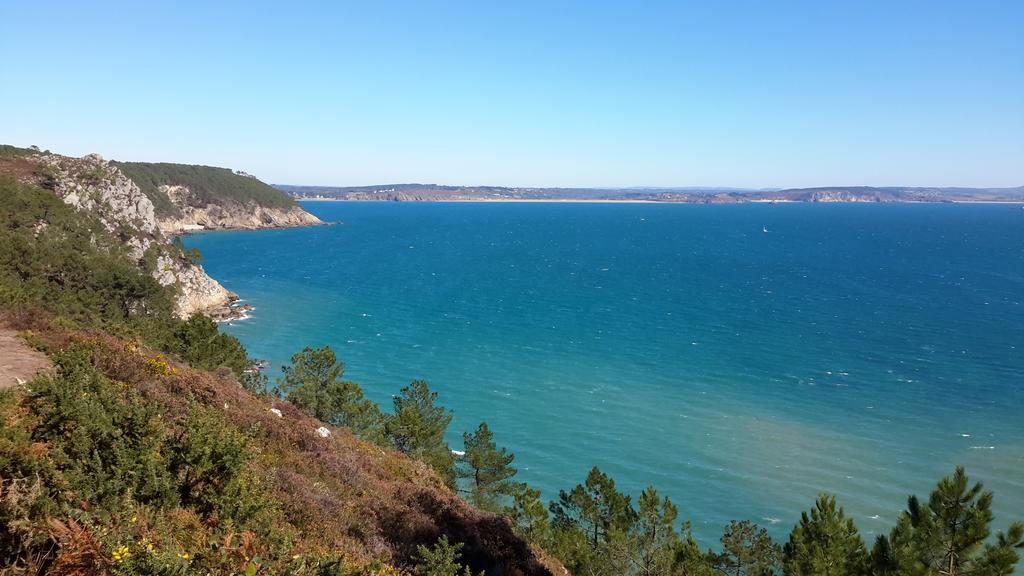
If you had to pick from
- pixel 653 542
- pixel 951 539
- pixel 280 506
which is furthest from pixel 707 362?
pixel 280 506

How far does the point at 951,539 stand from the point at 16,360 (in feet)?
84.3

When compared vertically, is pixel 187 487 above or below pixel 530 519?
above

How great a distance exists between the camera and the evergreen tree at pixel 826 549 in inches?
577

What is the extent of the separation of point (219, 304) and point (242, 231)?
128873 mm

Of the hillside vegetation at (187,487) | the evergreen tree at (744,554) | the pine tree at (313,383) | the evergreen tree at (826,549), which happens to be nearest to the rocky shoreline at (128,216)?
the pine tree at (313,383)

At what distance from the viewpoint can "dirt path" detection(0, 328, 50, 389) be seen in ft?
52.1

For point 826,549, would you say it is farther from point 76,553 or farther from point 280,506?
point 76,553

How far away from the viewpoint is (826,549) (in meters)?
17.4

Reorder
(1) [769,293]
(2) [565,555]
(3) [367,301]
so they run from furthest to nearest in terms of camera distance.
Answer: (1) [769,293] → (3) [367,301] → (2) [565,555]

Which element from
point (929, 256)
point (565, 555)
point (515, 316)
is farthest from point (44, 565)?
point (929, 256)

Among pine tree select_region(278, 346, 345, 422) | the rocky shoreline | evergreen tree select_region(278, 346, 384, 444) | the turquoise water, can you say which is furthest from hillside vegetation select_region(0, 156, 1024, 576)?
the rocky shoreline

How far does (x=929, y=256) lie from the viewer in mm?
137125

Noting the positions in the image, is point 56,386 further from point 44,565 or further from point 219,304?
point 219,304

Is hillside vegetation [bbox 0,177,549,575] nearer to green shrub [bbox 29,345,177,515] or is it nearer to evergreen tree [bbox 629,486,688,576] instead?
green shrub [bbox 29,345,177,515]
